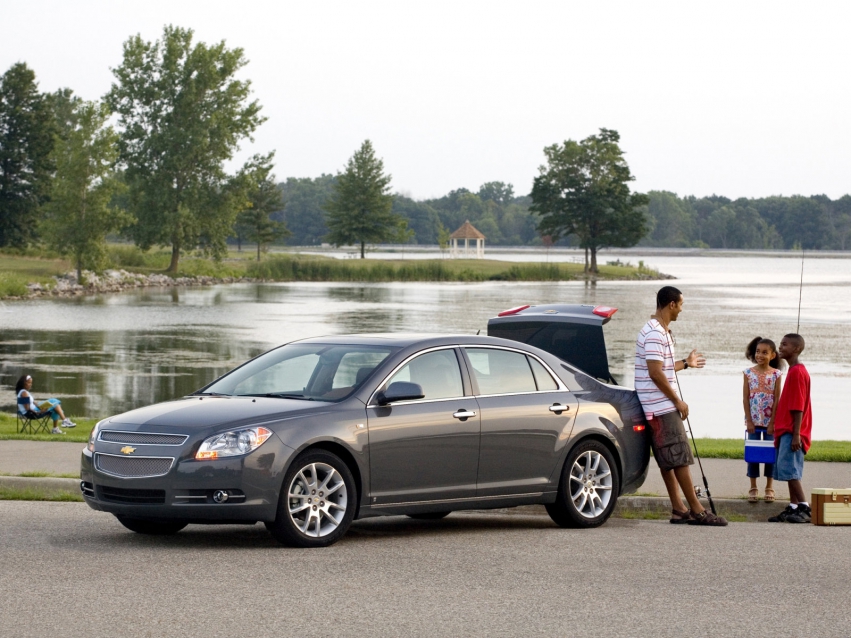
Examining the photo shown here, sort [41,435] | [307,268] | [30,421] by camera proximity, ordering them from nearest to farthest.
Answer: [41,435] < [30,421] < [307,268]

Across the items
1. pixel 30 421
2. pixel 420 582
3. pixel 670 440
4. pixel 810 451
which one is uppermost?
pixel 670 440

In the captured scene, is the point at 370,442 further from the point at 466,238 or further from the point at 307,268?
the point at 466,238

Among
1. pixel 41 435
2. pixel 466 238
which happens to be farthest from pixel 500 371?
pixel 466 238

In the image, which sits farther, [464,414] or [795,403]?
[795,403]

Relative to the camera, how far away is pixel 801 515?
440 inches

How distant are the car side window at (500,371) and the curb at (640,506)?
1828mm

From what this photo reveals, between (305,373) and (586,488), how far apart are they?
274 cm

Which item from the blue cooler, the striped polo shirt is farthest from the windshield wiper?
the blue cooler

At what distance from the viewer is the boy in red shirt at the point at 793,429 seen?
11.0 metres


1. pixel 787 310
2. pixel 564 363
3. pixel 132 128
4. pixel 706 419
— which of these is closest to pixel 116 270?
pixel 132 128

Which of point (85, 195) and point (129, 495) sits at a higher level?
point (85, 195)

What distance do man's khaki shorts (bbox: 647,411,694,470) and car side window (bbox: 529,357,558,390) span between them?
982mm

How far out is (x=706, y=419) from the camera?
73.0 feet

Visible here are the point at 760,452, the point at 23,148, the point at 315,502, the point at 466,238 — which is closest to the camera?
the point at 315,502
